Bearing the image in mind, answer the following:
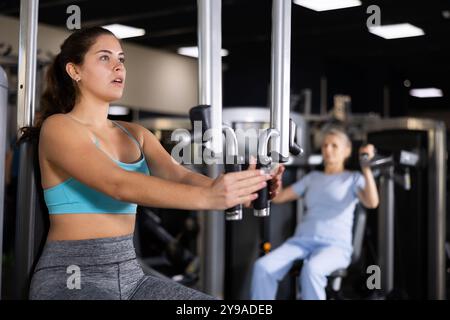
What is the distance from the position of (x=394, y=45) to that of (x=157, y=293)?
6.73 metres

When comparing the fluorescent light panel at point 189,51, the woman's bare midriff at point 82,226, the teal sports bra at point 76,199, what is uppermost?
the fluorescent light panel at point 189,51

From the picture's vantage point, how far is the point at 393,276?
145 inches

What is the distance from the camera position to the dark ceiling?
5824 mm

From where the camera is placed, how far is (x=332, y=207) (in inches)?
129

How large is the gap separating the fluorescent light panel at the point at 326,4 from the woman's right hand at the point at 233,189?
14.3 feet

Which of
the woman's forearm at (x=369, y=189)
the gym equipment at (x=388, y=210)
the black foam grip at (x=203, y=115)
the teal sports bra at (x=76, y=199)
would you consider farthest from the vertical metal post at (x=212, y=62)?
the gym equipment at (x=388, y=210)

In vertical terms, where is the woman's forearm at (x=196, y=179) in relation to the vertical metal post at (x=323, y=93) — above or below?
below

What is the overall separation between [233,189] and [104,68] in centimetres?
43

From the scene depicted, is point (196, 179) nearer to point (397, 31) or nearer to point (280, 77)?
point (280, 77)

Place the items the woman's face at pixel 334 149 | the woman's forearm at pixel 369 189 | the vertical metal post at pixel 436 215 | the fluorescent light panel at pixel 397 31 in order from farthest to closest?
the fluorescent light panel at pixel 397 31
the vertical metal post at pixel 436 215
the woman's face at pixel 334 149
the woman's forearm at pixel 369 189

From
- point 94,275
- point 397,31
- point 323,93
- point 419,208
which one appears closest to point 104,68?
point 94,275

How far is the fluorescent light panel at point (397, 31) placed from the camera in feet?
21.2

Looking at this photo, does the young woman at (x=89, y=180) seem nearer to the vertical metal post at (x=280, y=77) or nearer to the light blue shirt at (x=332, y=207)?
the vertical metal post at (x=280, y=77)

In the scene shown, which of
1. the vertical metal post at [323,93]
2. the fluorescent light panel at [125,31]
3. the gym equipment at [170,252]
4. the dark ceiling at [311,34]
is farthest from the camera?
the vertical metal post at [323,93]
